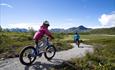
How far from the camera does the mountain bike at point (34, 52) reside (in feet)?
33.1

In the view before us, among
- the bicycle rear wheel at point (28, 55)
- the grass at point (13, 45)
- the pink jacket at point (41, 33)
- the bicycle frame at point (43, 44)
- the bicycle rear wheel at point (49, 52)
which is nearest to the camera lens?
the bicycle rear wheel at point (28, 55)

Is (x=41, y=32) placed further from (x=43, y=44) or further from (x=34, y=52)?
(x=34, y=52)

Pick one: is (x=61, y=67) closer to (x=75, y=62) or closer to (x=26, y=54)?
(x=75, y=62)

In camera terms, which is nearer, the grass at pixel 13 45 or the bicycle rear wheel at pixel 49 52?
the bicycle rear wheel at pixel 49 52

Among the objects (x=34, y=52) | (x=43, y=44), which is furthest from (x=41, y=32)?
(x=34, y=52)

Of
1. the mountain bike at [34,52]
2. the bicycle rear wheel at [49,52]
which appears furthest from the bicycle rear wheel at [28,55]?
the bicycle rear wheel at [49,52]

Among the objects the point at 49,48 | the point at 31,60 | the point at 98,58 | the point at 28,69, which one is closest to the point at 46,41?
the point at 49,48

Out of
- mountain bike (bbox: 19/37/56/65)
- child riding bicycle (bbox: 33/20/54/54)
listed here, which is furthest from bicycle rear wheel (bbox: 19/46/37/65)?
child riding bicycle (bbox: 33/20/54/54)

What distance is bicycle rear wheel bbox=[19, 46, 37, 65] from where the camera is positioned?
33.0 ft

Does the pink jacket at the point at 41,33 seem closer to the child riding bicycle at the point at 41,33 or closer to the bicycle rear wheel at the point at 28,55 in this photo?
the child riding bicycle at the point at 41,33

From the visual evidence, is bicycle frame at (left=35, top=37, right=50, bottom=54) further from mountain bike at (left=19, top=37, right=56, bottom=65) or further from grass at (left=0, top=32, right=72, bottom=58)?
grass at (left=0, top=32, right=72, bottom=58)

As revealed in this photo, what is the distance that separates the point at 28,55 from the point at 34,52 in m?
0.46

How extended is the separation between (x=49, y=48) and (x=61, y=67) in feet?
6.70

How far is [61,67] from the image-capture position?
10.5 m
